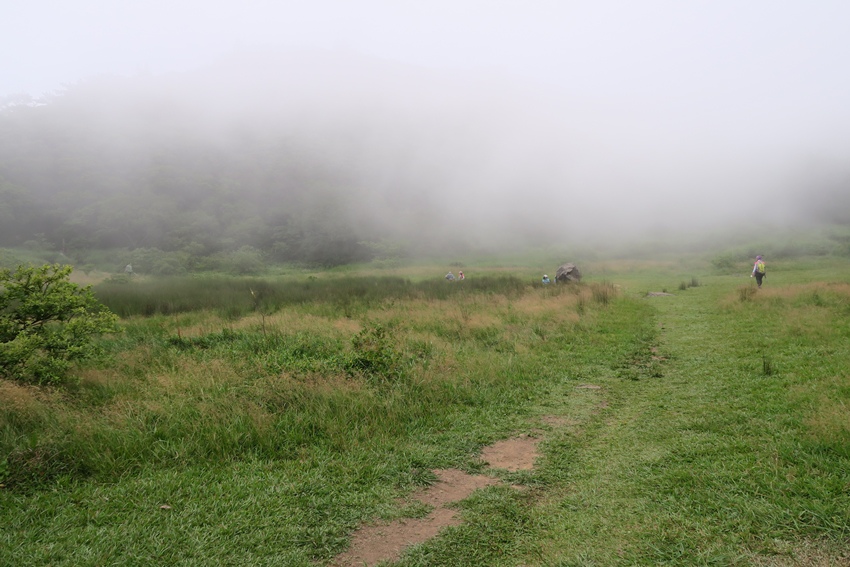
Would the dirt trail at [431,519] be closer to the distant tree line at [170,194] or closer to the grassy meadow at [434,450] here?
the grassy meadow at [434,450]

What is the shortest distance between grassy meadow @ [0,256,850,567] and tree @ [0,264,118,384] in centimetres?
67

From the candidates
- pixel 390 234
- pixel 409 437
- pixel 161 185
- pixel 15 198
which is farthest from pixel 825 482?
pixel 161 185

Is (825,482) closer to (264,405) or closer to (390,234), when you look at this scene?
(264,405)

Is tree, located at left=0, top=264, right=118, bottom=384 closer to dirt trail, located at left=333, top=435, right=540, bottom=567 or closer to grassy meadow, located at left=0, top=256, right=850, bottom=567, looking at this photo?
grassy meadow, located at left=0, top=256, right=850, bottom=567

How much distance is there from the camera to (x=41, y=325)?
827 centimetres

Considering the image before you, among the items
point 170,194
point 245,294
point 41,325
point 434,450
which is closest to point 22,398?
point 41,325

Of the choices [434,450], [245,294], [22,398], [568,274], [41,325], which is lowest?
[434,450]

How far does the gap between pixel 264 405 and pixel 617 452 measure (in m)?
5.44

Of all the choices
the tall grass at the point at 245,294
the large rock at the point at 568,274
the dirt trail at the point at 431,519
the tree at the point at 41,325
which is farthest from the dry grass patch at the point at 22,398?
the large rock at the point at 568,274

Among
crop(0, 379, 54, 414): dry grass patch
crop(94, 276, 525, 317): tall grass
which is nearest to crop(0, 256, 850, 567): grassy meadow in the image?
crop(0, 379, 54, 414): dry grass patch

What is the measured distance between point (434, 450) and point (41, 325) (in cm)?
783

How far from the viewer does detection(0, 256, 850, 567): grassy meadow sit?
4.07m

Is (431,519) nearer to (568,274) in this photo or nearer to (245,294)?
(245,294)

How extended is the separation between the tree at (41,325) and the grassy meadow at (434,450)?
0.67 metres
